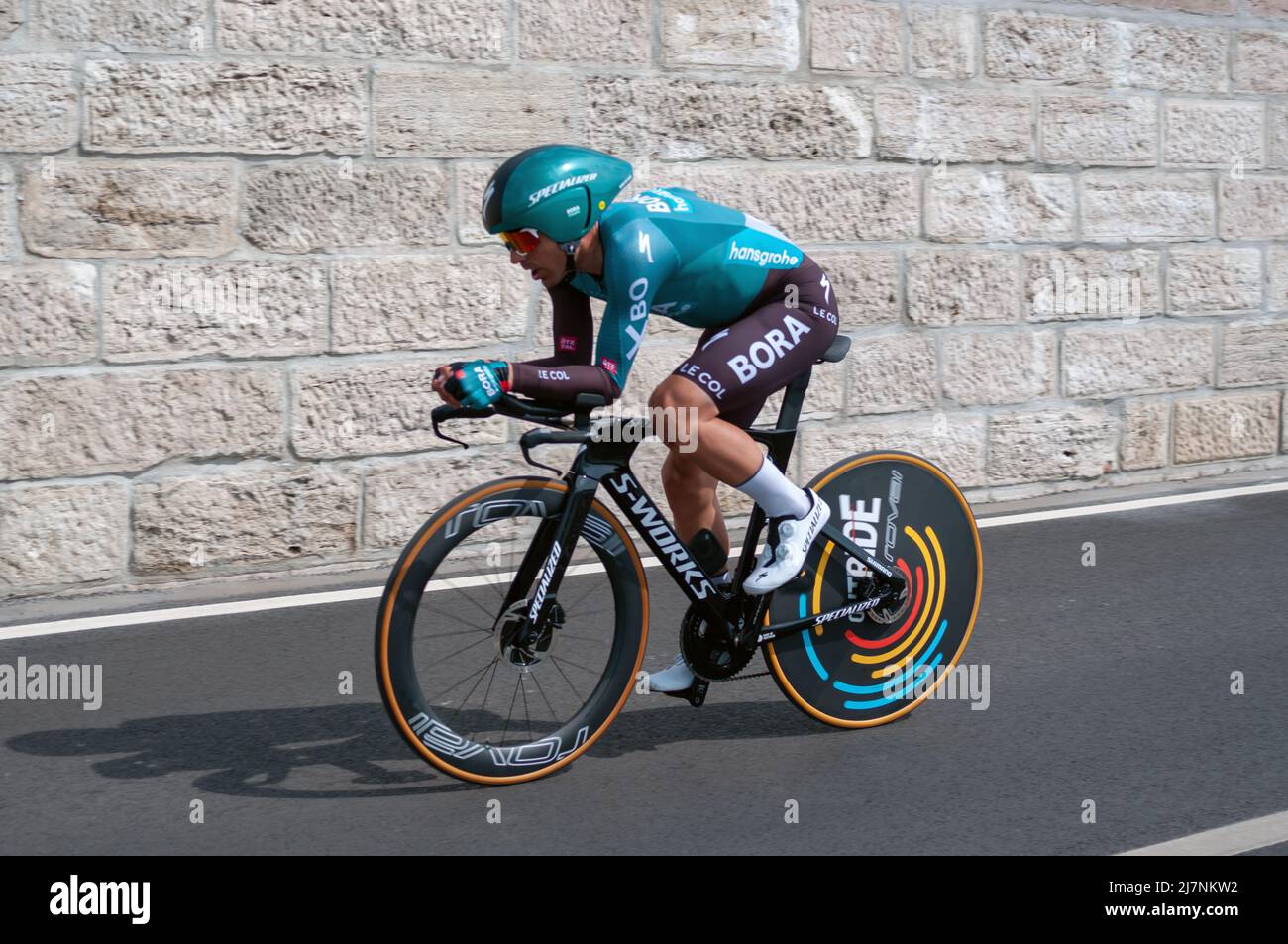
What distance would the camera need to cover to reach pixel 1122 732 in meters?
4.97

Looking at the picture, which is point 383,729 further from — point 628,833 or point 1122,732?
point 1122,732

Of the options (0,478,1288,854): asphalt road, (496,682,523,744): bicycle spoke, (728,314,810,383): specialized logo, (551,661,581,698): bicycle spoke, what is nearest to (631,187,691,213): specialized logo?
(728,314,810,383): specialized logo

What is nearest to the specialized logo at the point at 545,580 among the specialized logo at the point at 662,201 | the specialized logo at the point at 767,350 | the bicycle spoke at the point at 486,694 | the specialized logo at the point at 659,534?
the specialized logo at the point at 659,534

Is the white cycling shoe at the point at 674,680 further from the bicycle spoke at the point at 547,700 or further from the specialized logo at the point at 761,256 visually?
the specialized logo at the point at 761,256

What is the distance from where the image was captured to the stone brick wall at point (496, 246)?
20.9 ft

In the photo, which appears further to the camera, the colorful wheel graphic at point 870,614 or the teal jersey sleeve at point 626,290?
the colorful wheel graphic at point 870,614

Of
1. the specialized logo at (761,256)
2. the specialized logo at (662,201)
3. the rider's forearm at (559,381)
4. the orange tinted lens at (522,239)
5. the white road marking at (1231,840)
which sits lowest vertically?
the white road marking at (1231,840)

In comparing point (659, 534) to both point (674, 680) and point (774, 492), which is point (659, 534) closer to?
point (774, 492)

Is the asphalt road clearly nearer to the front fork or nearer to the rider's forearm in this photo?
the front fork

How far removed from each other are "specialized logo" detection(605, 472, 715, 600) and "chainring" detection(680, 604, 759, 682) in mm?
80

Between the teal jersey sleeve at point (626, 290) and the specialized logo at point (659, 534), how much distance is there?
365mm

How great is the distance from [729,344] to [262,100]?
2.93m
